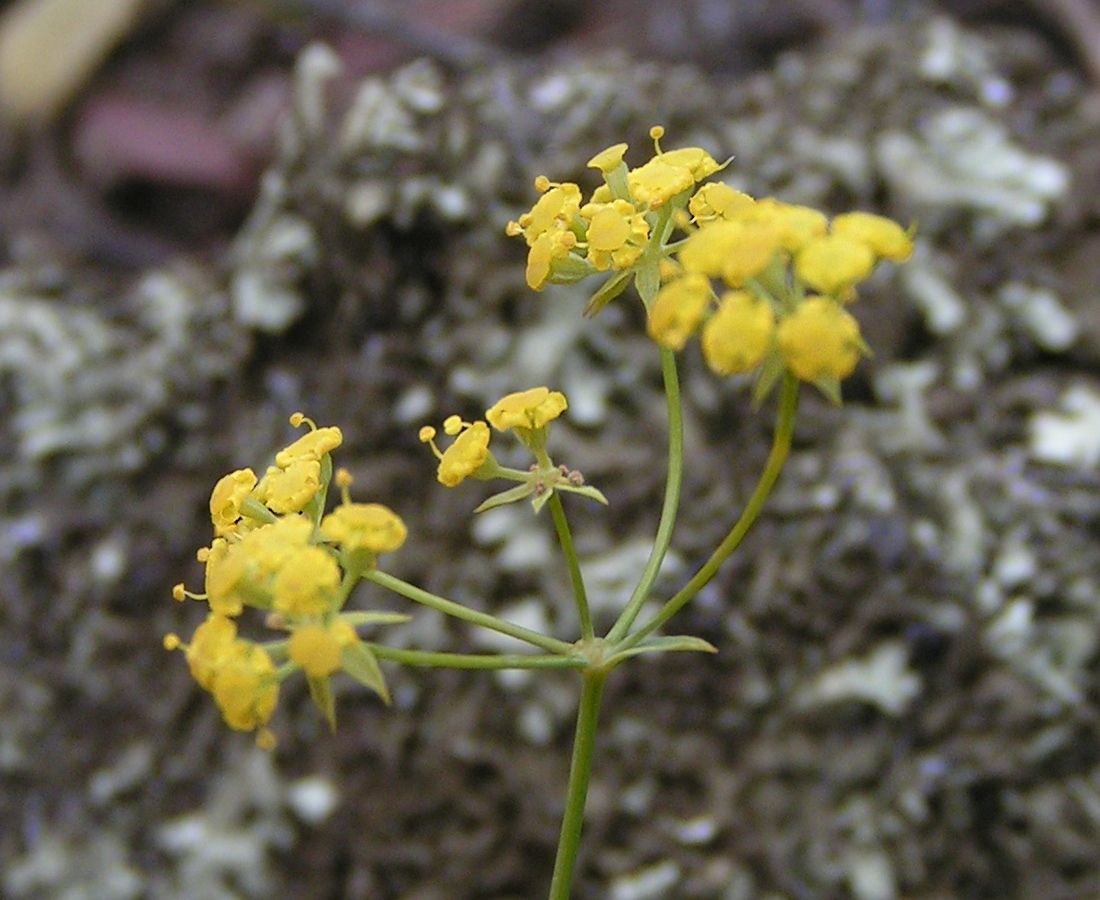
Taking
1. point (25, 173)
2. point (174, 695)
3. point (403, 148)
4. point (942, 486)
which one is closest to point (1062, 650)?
point (942, 486)

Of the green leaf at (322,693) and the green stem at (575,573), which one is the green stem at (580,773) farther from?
the green leaf at (322,693)

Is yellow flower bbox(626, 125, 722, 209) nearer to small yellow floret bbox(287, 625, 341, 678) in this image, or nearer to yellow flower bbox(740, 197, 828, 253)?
yellow flower bbox(740, 197, 828, 253)

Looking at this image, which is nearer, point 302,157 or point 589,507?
point 589,507

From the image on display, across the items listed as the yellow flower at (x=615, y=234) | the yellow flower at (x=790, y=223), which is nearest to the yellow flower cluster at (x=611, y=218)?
the yellow flower at (x=615, y=234)

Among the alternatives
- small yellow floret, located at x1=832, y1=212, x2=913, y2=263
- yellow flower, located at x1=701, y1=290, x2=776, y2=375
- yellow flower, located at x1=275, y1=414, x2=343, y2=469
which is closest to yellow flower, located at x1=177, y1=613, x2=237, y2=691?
yellow flower, located at x1=275, y1=414, x2=343, y2=469

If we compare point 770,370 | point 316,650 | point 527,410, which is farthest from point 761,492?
point 316,650

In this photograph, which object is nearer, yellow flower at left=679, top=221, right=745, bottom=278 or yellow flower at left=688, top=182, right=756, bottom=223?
yellow flower at left=679, top=221, right=745, bottom=278

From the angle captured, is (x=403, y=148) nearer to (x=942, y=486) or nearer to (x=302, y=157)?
(x=302, y=157)
